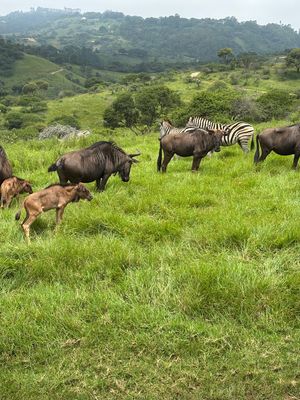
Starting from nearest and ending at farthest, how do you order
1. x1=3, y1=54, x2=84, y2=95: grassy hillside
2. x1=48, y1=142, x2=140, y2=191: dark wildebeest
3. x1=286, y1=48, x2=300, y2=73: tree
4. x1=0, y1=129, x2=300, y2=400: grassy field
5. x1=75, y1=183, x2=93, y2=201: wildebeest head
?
x1=0, y1=129, x2=300, y2=400: grassy field → x1=75, y1=183, x2=93, y2=201: wildebeest head → x1=48, y1=142, x2=140, y2=191: dark wildebeest → x1=286, y1=48, x2=300, y2=73: tree → x1=3, y1=54, x2=84, y2=95: grassy hillside

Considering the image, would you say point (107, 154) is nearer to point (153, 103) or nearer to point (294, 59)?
point (153, 103)

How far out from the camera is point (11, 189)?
9.59m

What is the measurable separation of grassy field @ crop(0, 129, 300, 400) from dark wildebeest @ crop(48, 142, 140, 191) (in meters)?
1.95

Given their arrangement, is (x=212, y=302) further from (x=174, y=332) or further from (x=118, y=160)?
(x=118, y=160)

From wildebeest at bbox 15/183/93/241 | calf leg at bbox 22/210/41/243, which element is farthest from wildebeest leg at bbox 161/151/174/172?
calf leg at bbox 22/210/41/243

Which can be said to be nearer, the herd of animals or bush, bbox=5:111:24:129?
the herd of animals

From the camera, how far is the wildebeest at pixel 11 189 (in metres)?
9.47

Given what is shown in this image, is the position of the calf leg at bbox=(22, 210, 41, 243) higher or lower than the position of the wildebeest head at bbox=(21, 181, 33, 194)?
higher

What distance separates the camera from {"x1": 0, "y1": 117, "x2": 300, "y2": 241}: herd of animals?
25.4ft

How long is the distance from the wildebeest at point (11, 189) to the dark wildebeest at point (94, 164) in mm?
767

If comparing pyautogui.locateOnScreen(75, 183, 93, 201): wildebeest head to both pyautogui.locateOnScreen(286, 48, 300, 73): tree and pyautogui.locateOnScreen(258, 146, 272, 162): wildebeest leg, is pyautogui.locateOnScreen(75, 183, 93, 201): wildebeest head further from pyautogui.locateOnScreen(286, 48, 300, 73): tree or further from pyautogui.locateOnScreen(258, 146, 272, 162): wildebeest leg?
pyautogui.locateOnScreen(286, 48, 300, 73): tree

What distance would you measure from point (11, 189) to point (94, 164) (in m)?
1.93

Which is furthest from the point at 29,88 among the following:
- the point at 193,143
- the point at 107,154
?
the point at 107,154

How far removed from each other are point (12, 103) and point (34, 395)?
124 m
